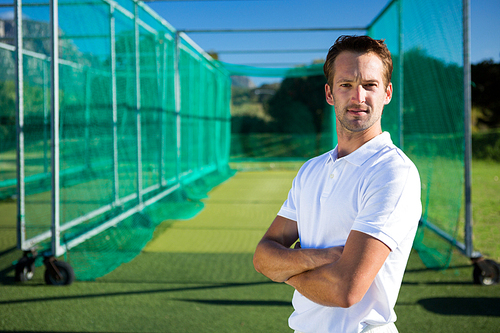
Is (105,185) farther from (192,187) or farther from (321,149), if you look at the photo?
(321,149)

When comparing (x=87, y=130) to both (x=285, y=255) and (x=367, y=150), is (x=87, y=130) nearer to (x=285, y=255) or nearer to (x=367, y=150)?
(x=285, y=255)

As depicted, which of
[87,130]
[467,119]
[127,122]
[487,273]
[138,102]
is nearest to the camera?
[487,273]

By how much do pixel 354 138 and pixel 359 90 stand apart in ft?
0.42

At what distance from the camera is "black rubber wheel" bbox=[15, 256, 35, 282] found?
3.11m

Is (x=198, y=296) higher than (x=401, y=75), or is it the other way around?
(x=401, y=75)

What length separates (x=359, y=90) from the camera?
1.03m

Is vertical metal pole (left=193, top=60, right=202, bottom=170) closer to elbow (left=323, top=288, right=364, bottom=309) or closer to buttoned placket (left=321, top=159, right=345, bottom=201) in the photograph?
buttoned placket (left=321, top=159, right=345, bottom=201)

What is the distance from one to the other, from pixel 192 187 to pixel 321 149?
5503 millimetres

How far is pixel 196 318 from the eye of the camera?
255 cm

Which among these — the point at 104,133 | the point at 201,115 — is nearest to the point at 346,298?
the point at 104,133

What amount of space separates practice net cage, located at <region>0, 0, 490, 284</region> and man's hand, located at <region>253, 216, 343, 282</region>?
7.60 ft

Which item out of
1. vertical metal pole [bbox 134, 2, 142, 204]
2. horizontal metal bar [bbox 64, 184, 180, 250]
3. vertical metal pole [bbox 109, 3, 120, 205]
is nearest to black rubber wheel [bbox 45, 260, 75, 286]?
horizontal metal bar [bbox 64, 184, 180, 250]

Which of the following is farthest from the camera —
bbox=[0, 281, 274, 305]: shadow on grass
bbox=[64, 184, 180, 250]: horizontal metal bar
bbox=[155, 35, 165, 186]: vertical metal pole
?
bbox=[155, 35, 165, 186]: vertical metal pole

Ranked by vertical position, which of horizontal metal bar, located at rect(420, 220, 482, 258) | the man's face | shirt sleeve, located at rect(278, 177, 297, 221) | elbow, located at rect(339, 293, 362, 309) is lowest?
horizontal metal bar, located at rect(420, 220, 482, 258)
